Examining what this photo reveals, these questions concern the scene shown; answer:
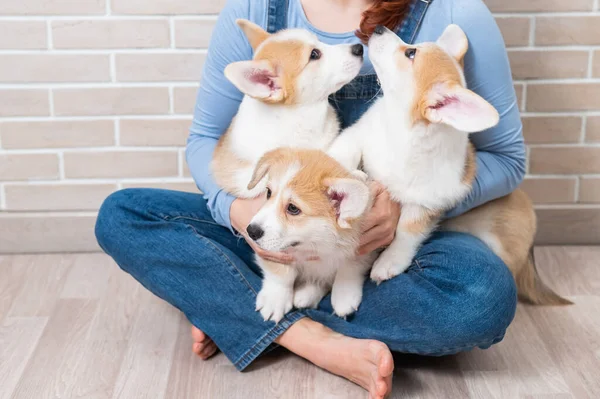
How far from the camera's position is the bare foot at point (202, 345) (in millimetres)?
1973

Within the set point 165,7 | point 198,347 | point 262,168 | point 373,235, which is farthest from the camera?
point 165,7

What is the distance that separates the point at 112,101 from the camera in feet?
8.34

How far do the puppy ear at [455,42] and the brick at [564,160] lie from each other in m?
0.95

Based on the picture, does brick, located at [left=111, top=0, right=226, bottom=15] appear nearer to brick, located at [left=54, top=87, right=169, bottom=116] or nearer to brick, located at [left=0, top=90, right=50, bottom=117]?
brick, located at [left=54, top=87, right=169, bottom=116]

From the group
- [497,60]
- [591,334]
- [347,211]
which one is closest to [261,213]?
[347,211]

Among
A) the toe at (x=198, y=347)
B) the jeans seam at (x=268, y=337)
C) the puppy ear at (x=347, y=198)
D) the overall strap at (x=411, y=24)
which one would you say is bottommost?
the toe at (x=198, y=347)

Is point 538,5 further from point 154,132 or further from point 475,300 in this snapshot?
point 154,132

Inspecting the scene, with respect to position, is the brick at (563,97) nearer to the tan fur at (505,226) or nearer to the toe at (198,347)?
the tan fur at (505,226)

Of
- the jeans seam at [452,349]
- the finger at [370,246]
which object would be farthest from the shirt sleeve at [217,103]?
the jeans seam at [452,349]

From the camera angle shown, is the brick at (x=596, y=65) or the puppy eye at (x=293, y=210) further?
the brick at (x=596, y=65)

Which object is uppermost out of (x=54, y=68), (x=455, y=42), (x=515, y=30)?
(x=455, y=42)

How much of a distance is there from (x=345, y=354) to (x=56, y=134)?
1.32 m

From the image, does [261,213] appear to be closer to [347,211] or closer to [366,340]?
[347,211]

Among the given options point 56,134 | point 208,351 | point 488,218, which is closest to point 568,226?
point 488,218
